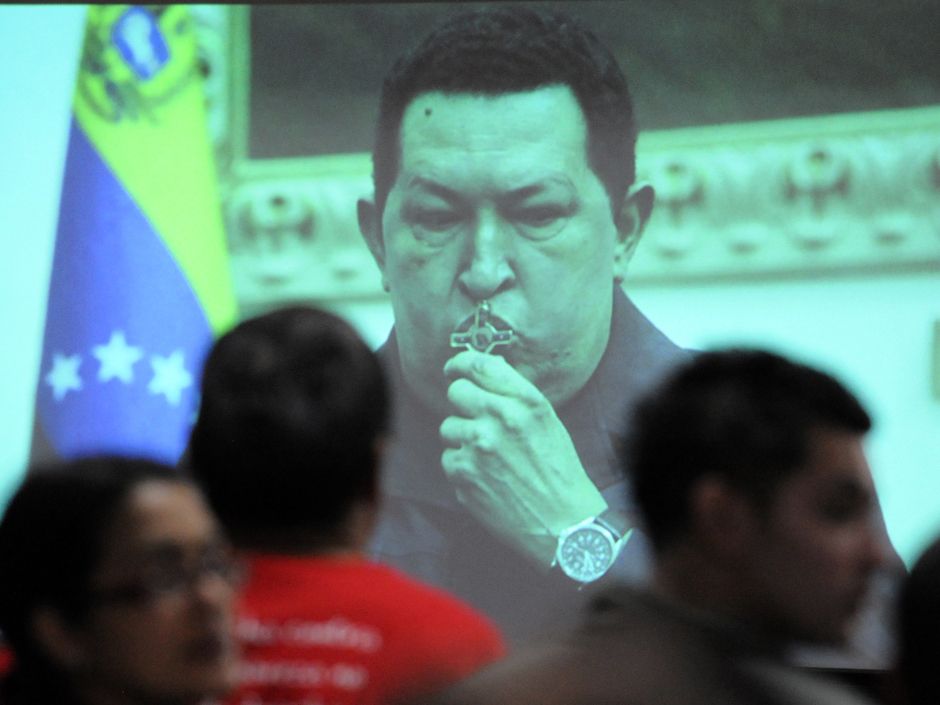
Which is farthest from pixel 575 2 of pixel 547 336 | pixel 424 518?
pixel 424 518

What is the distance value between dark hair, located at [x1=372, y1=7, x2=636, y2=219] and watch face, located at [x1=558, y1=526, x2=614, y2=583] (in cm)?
77

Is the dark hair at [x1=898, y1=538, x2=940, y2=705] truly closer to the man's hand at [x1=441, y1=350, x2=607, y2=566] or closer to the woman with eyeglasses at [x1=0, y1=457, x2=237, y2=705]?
the woman with eyeglasses at [x1=0, y1=457, x2=237, y2=705]

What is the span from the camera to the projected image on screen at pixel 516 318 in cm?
384

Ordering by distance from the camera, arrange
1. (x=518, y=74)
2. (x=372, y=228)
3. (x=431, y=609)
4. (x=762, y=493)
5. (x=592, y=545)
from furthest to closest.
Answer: (x=372, y=228), (x=518, y=74), (x=592, y=545), (x=431, y=609), (x=762, y=493)

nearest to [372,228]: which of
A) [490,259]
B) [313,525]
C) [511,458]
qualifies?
[490,259]

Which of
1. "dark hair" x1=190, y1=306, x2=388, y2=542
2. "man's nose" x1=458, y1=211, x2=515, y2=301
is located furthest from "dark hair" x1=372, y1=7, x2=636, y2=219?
"dark hair" x1=190, y1=306, x2=388, y2=542

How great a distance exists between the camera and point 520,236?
3.88m

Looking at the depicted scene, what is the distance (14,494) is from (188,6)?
3.04 meters

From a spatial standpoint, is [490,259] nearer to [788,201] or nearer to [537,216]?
[537,216]

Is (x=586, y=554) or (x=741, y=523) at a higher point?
(x=586, y=554)

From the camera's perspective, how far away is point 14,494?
1314mm

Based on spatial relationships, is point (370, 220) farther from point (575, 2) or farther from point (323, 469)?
point (323, 469)

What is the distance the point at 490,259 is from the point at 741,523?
2646mm

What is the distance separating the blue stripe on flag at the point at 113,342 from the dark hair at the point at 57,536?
2693 millimetres
